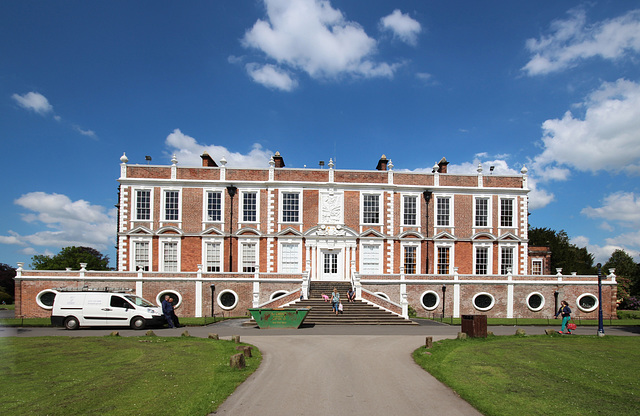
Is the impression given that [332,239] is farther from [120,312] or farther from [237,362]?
[237,362]

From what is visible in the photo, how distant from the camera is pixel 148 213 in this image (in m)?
32.8

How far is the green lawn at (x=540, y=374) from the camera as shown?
855 centimetres

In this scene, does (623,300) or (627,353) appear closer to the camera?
(627,353)

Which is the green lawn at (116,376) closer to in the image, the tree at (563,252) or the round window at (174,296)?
the round window at (174,296)

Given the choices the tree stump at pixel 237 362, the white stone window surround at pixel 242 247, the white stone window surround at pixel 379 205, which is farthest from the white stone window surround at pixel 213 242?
the tree stump at pixel 237 362

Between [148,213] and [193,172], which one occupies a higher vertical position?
[193,172]

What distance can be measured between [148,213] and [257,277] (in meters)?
9.86

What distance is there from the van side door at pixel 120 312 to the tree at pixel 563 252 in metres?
50.5

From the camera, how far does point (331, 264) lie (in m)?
32.9

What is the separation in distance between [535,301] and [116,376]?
98.3 feet

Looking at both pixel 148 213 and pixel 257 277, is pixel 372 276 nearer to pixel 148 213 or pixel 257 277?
pixel 257 277

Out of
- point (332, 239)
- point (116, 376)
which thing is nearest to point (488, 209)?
point (332, 239)

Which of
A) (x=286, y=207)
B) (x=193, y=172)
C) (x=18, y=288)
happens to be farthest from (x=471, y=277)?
(x=18, y=288)

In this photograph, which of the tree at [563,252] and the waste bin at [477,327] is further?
the tree at [563,252]
